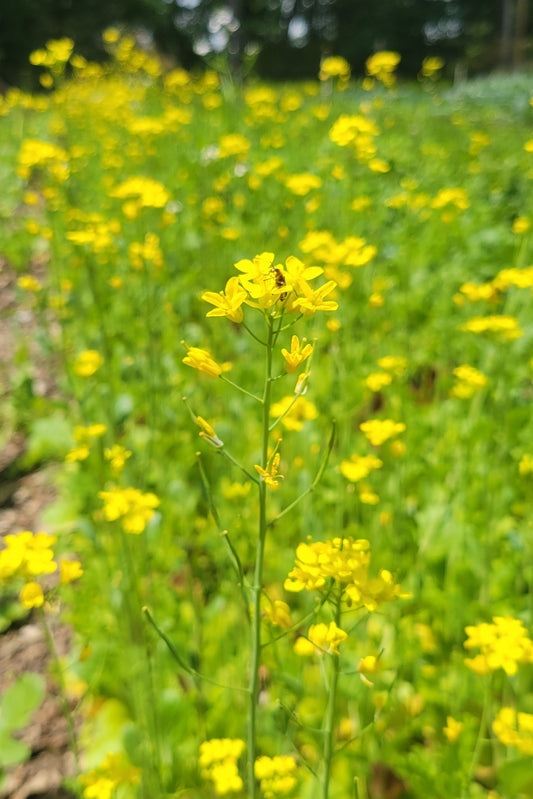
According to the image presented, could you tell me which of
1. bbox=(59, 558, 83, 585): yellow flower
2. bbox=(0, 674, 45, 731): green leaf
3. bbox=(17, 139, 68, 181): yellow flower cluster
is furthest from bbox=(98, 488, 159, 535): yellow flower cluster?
bbox=(17, 139, 68, 181): yellow flower cluster

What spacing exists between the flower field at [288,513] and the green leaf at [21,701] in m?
0.06

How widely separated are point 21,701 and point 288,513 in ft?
2.78

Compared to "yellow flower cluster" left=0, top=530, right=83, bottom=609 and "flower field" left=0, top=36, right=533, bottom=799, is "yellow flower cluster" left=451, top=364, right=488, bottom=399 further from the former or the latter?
"yellow flower cluster" left=0, top=530, right=83, bottom=609

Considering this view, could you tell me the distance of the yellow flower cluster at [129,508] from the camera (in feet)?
3.75

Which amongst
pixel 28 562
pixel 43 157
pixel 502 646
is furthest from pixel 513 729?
pixel 43 157

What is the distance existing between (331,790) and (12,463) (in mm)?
1682

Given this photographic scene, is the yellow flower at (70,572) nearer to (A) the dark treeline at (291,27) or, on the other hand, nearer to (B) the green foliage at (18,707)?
(B) the green foliage at (18,707)

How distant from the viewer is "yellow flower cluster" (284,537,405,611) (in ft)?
2.41

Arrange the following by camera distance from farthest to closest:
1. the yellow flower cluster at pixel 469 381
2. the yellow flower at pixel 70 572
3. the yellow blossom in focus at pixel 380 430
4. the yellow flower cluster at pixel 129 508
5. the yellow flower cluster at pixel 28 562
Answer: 1. the yellow flower cluster at pixel 469 381
2. the yellow blossom in focus at pixel 380 430
3. the yellow flower cluster at pixel 129 508
4. the yellow flower at pixel 70 572
5. the yellow flower cluster at pixel 28 562

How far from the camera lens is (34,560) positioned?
2.97ft

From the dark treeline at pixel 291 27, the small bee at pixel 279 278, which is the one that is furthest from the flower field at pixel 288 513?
the dark treeline at pixel 291 27

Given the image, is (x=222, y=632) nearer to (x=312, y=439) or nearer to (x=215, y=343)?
(x=312, y=439)

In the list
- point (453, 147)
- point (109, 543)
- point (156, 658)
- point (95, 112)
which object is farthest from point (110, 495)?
point (95, 112)

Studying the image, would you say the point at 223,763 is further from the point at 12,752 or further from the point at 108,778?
the point at 12,752
